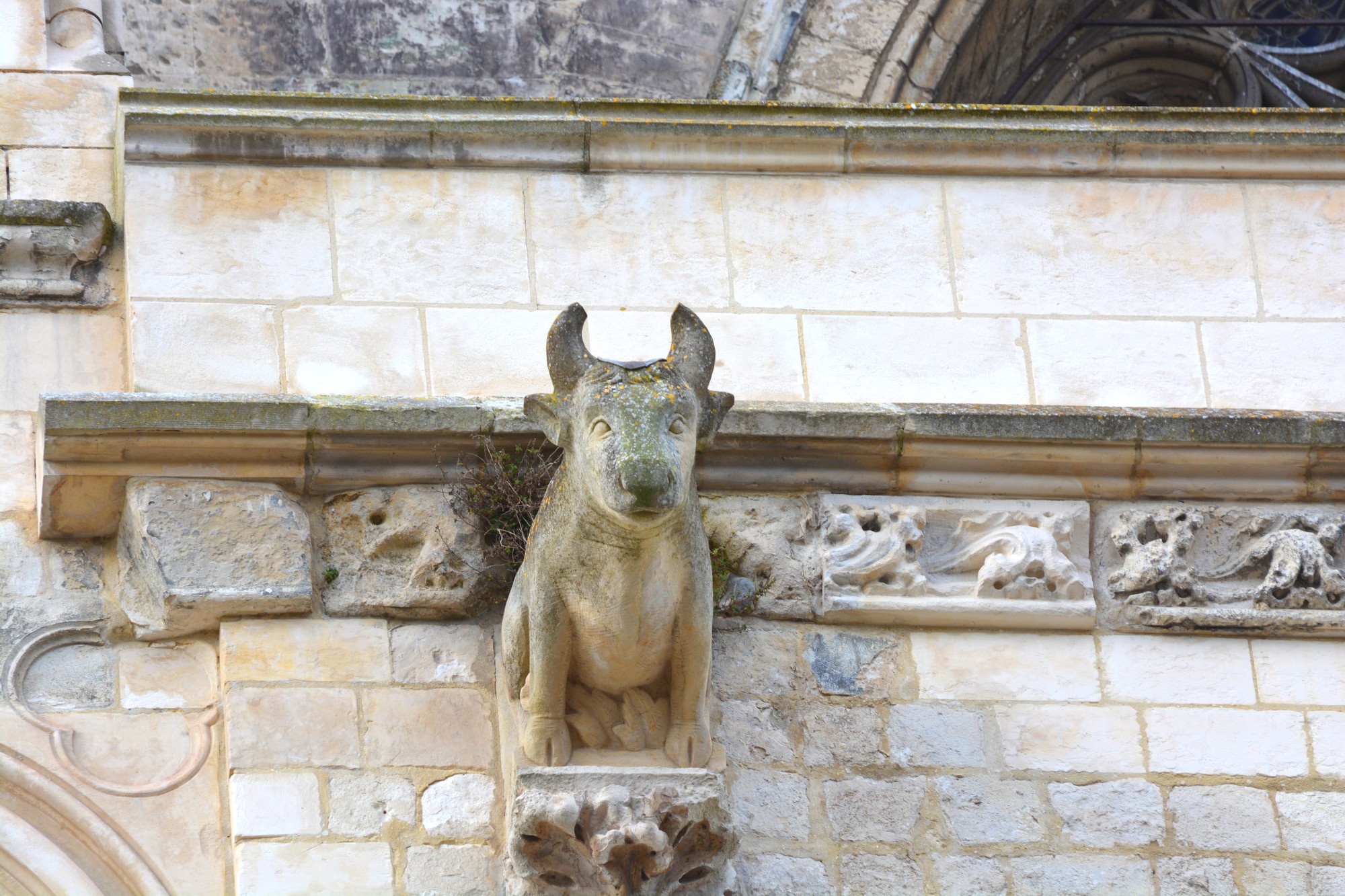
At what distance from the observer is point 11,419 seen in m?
6.09

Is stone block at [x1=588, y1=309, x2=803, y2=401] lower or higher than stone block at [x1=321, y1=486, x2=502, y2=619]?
higher

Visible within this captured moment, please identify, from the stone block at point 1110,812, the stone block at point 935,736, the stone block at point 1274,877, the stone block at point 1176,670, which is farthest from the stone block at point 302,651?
the stone block at point 1274,877

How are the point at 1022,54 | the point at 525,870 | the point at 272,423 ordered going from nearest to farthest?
the point at 525,870
the point at 272,423
the point at 1022,54

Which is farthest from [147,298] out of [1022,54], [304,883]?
[1022,54]

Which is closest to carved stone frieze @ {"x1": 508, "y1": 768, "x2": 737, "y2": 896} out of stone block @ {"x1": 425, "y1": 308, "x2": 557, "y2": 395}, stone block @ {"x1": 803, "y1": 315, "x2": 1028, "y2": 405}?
stone block @ {"x1": 425, "y1": 308, "x2": 557, "y2": 395}

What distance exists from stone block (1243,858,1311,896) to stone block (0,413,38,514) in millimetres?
2724

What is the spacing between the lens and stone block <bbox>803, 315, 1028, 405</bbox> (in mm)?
6324

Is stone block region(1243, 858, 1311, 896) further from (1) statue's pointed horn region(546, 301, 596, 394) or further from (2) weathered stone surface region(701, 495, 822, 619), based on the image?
(1) statue's pointed horn region(546, 301, 596, 394)

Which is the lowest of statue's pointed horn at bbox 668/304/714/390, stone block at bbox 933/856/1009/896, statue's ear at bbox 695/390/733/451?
stone block at bbox 933/856/1009/896

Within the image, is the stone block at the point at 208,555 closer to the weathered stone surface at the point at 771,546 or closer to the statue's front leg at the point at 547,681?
the statue's front leg at the point at 547,681

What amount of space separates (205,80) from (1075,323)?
273 cm

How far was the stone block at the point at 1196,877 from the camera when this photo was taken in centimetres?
576

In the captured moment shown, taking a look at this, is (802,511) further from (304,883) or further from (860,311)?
(304,883)

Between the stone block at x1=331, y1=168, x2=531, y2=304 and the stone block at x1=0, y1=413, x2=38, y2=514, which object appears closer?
the stone block at x1=0, y1=413, x2=38, y2=514
